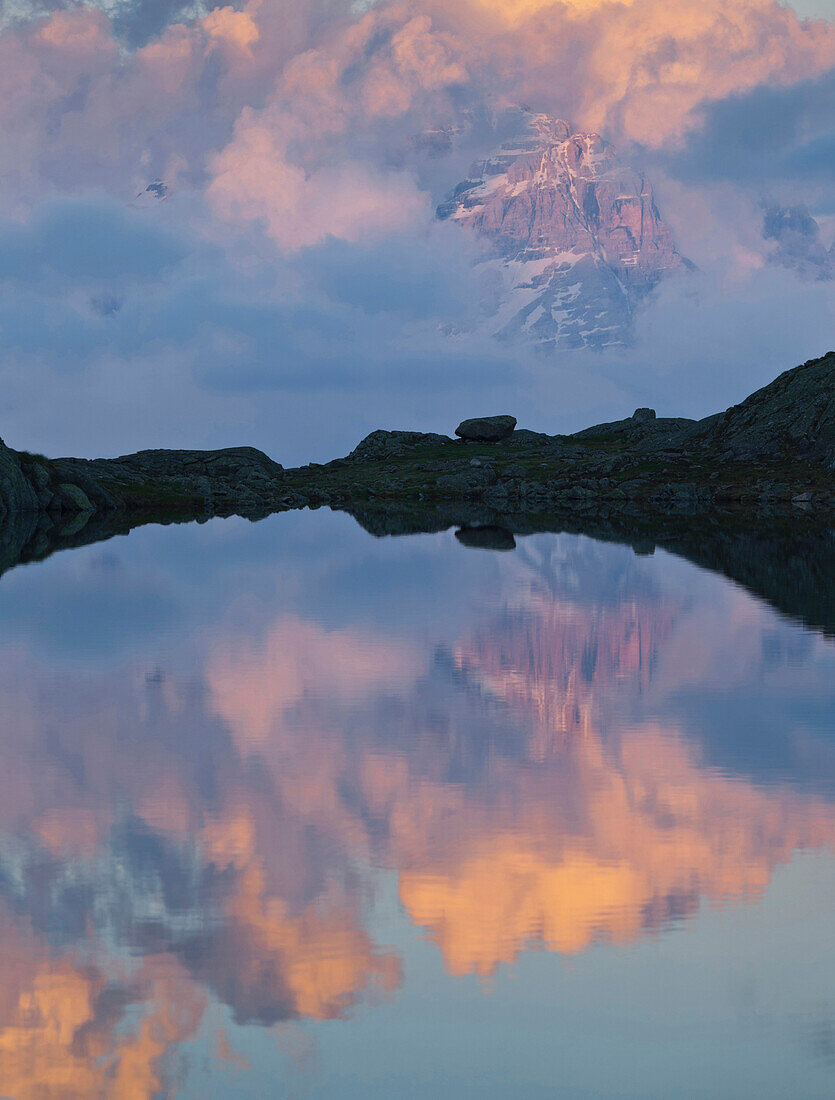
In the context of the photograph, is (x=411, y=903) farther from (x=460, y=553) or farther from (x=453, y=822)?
(x=460, y=553)

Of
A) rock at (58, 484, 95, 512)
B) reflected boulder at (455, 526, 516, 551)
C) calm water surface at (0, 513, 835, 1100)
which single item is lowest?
calm water surface at (0, 513, 835, 1100)

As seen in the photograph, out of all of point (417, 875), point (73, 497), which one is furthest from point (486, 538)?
point (417, 875)

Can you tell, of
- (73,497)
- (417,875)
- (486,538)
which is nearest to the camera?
(417,875)

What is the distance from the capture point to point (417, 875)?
19906 mm

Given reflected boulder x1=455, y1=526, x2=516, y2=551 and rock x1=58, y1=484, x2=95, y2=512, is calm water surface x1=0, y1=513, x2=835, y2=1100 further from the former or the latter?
rock x1=58, y1=484, x2=95, y2=512

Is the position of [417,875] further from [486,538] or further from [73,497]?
[73,497]

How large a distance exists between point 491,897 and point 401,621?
1462 inches

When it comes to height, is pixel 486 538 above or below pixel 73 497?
below

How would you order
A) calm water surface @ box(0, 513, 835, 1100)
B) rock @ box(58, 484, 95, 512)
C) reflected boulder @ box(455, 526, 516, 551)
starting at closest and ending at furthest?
calm water surface @ box(0, 513, 835, 1100) → reflected boulder @ box(455, 526, 516, 551) → rock @ box(58, 484, 95, 512)

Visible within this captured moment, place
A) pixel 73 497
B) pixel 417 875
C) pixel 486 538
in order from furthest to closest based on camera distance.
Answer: pixel 73 497, pixel 486 538, pixel 417 875

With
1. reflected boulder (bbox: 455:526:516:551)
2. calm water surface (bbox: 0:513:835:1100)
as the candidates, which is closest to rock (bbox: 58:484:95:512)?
reflected boulder (bbox: 455:526:516:551)

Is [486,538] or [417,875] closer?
[417,875]

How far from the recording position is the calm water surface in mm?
14328

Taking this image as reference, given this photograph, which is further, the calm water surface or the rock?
the rock
